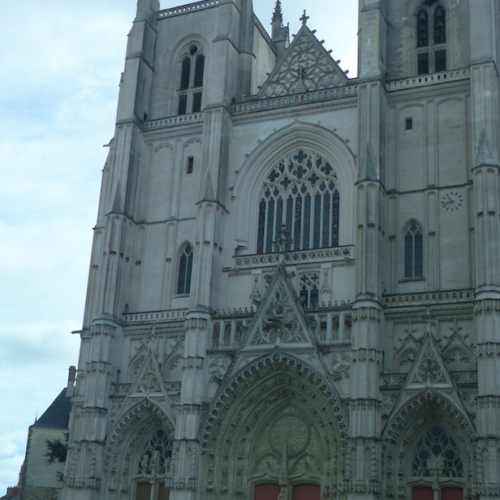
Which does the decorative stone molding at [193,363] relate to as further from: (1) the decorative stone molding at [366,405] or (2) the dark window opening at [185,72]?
(2) the dark window opening at [185,72]

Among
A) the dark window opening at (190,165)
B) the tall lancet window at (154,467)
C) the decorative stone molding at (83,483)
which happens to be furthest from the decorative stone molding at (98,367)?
the dark window opening at (190,165)

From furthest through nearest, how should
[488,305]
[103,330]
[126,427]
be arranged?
[103,330] → [126,427] → [488,305]

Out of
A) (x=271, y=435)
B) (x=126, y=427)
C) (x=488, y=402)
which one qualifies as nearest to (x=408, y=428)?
(x=488, y=402)

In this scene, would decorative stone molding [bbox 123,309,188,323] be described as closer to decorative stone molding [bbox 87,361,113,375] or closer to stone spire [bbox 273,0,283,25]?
decorative stone molding [bbox 87,361,113,375]

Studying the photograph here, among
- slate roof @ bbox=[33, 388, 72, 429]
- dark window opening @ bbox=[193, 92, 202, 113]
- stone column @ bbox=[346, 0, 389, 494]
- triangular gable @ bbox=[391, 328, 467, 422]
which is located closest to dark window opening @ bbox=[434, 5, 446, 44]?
stone column @ bbox=[346, 0, 389, 494]

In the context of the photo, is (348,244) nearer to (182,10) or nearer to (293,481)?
(293,481)

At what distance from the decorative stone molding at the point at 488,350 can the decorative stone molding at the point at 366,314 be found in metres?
3.68

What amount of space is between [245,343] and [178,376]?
138 inches

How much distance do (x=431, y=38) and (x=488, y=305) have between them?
12.7 m

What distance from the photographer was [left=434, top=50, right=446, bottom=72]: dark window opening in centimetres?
3344

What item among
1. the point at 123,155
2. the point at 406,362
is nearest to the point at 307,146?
the point at 123,155

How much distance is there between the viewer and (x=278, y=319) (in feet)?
99.7

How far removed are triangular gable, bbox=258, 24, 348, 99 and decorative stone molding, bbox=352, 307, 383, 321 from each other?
35.1 feet

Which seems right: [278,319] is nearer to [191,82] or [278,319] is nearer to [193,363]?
[193,363]
